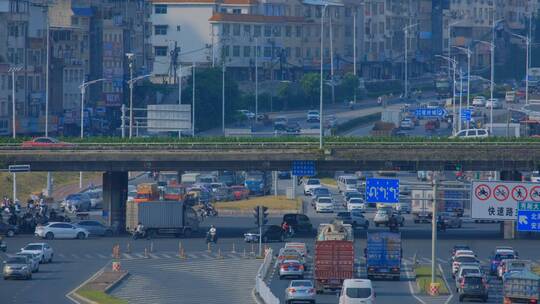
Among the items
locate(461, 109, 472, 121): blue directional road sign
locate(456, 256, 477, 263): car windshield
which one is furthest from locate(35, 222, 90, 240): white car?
locate(461, 109, 472, 121): blue directional road sign

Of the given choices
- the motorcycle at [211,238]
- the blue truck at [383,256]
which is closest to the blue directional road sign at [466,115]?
the motorcycle at [211,238]

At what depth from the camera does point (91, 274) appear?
90688 millimetres

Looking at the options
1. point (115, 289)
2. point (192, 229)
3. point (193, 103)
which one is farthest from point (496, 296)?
point (193, 103)

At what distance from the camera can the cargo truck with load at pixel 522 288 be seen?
256 feet

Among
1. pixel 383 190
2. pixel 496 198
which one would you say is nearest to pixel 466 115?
pixel 383 190

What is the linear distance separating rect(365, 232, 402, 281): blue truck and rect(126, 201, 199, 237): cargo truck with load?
24376 mm

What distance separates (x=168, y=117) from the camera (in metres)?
135

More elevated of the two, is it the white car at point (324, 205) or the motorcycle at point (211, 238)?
the white car at point (324, 205)

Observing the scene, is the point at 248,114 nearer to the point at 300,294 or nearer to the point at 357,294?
the point at 300,294

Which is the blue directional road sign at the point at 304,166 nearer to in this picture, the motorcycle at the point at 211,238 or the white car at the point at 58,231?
the motorcycle at the point at 211,238

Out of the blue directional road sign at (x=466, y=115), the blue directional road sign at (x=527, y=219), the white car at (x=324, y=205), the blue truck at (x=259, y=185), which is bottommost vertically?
the white car at (x=324, y=205)

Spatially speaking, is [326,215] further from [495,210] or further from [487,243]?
[495,210]

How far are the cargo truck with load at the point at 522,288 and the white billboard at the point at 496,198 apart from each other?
24.0ft

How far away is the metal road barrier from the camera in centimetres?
7656
